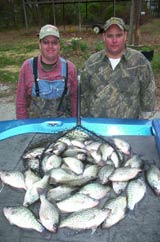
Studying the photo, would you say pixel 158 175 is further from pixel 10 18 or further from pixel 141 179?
pixel 10 18

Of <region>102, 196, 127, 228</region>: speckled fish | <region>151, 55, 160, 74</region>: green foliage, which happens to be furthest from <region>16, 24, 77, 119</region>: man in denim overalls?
<region>151, 55, 160, 74</region>: green foliage

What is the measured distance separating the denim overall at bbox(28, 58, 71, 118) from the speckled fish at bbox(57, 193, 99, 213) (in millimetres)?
1752

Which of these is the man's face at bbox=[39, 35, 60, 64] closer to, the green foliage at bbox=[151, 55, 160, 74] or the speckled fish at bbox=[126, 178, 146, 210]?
the speckled fish at bbox=[126, 178, 146, 210]

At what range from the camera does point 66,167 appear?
95.4 inches

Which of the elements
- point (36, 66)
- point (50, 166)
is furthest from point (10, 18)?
point (50, 166)

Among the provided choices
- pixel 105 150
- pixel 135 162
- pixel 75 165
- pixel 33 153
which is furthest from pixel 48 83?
pixel 135 162

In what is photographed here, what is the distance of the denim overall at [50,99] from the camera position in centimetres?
364

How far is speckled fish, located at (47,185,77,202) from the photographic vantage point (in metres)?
2.11

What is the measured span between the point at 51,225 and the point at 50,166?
1.88 feet

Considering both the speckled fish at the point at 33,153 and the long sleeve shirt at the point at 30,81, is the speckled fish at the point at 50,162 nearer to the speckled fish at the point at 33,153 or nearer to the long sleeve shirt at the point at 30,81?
the speckled fish at the point at 33,153

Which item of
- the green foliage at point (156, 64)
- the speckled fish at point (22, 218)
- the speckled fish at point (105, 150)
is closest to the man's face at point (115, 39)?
the speckled fish at point (105, 150)

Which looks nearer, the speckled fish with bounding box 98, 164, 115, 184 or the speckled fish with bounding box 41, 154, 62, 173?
the speckled fish with bounding box 98, 164, 115, 184

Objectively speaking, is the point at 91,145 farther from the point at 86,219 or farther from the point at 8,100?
the point at 8,100

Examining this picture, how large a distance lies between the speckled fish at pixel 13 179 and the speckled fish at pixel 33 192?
0.08 m
